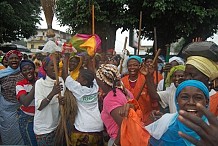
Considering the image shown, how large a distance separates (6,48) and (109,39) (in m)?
9.40

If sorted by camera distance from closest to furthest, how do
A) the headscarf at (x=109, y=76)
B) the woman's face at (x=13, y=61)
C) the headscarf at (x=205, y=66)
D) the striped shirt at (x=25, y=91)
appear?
the headscarf at (x=205, y=66)
the headscarf at (x=109, y=76)
the striped shirt at (x=25, y=91)
the woman's face at (x=13, y=61)

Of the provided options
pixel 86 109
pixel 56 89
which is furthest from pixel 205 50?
pixel 56 89

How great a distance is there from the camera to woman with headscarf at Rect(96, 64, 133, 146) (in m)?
2.81

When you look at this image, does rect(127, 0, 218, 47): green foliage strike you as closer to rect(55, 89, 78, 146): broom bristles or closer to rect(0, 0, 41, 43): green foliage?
rect(0, 0, 41, 43): green foliage

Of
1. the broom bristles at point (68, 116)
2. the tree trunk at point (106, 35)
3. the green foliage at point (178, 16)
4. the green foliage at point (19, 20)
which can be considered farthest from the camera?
the green foliage at point (19, 20)

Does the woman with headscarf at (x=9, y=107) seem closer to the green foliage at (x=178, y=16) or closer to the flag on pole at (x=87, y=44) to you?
the flag on pole at (x=87, y=44)

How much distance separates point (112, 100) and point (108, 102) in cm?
4

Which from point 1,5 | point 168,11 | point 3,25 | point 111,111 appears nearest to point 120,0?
point 168,11

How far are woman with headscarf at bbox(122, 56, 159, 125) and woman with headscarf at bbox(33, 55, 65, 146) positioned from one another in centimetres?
106

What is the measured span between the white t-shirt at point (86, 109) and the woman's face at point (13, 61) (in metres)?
1.60

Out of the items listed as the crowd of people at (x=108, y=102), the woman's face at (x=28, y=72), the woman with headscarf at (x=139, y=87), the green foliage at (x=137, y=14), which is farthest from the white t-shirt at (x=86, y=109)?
the green foliage at (x=137, y=14)

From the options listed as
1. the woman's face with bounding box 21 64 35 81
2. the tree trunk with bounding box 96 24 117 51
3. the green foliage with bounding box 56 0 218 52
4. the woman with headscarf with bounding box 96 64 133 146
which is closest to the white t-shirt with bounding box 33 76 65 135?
the woman's face with bounding box 21 64 35 81

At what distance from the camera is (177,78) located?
370cm

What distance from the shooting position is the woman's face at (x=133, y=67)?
4422mm
